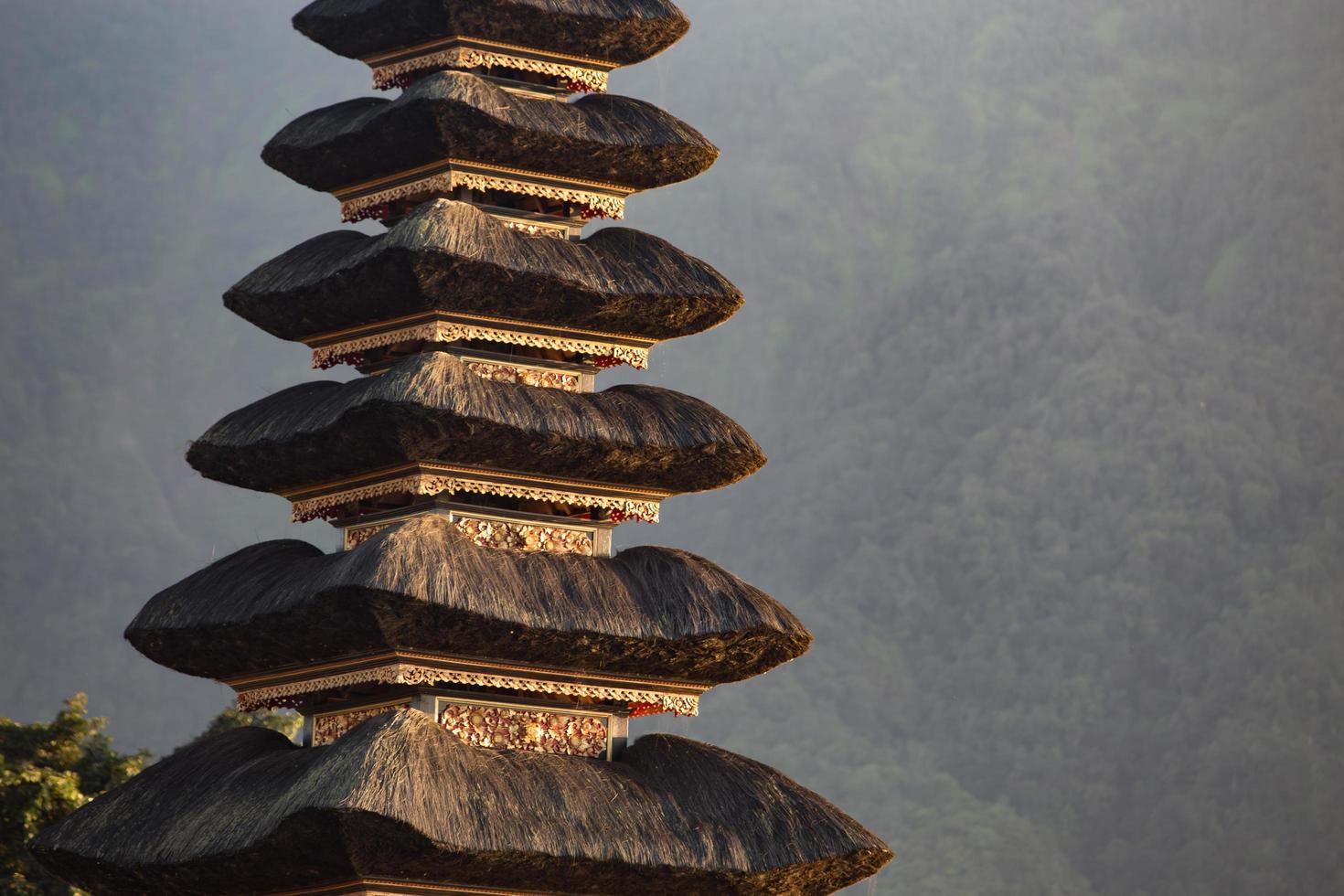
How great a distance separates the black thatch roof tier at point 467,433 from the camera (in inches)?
675

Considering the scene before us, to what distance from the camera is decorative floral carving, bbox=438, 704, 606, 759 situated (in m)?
17.1

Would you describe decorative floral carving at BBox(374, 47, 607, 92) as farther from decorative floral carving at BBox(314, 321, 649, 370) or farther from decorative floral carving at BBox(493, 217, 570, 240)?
decorative floral carving at BBox(314, 321, 649, 370)

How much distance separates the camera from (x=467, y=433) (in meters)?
17.2

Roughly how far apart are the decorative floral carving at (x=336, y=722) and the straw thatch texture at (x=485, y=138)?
16.3 ft

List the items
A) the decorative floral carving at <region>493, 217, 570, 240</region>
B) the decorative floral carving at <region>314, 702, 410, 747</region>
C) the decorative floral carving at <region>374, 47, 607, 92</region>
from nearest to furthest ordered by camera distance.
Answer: the decorative floral carving at <region>314, 702, 410, 747</region>, the decorative floral carving at <region>493, 217, 570, 240</region>, the decorative floral carving at <region>374, 47, 607, 92</region>

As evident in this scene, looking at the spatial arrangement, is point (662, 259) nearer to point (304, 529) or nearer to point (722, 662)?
point (722, 662)

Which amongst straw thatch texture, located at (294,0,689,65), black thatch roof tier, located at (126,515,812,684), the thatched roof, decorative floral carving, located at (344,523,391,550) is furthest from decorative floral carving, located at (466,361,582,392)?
straw thatch texture, located at (294,0,689,65)

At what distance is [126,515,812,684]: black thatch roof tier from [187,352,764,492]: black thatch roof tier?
0.69m

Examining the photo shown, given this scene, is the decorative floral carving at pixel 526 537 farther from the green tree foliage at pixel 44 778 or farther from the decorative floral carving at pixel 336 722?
the green tree foliage at pixel 44 778

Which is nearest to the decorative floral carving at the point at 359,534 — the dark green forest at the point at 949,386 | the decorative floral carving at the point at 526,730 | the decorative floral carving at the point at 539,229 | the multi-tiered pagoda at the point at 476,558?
the multi-tiered pagoda at the point at 476,558

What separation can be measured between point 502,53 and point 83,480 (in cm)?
3960

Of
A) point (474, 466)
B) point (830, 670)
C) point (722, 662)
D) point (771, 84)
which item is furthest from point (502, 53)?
point (771, 84)

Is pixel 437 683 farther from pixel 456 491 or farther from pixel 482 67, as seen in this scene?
pixel 482 67

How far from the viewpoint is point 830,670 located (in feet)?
185
